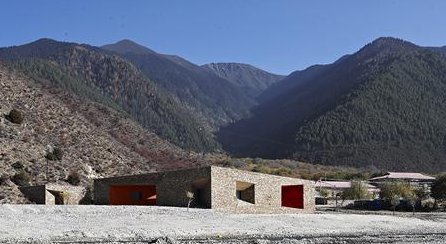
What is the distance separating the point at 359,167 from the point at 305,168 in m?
17.0

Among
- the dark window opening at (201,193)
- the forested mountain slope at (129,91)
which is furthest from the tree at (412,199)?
the forested mountain slope at (129,91)

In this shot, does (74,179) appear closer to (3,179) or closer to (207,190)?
(3,179)

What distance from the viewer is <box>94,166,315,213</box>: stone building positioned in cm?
4112

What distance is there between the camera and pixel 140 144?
8762 centimetres

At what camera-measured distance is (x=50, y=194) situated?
4453cm

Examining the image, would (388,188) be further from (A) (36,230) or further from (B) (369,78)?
(B) (369,78)

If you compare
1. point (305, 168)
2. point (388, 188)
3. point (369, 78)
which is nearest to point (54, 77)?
point (305, 168)

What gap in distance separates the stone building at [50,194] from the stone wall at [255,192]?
36.7 feet

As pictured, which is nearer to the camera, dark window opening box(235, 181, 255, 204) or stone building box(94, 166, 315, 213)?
stone building box(94, 166, 315, 213)

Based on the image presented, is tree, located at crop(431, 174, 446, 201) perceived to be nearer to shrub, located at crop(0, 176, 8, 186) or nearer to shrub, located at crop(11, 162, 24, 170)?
shrub, located at crop(11, 162, 24, 170)

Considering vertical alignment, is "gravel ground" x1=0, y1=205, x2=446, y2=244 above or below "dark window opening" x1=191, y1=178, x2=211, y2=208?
below

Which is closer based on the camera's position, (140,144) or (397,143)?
(140,144)

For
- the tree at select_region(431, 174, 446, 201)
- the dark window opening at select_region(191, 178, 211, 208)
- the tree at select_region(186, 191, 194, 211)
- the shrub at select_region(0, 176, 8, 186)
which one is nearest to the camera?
the tree at select_region(186, 191, 194, 211)

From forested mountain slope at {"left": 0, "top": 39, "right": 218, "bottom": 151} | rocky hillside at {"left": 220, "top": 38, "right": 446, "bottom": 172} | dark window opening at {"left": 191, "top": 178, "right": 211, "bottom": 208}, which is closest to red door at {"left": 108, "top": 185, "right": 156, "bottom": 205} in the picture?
dark window opening at {"left": 191, "top": 178, "right": 211, "bottom": 208}
